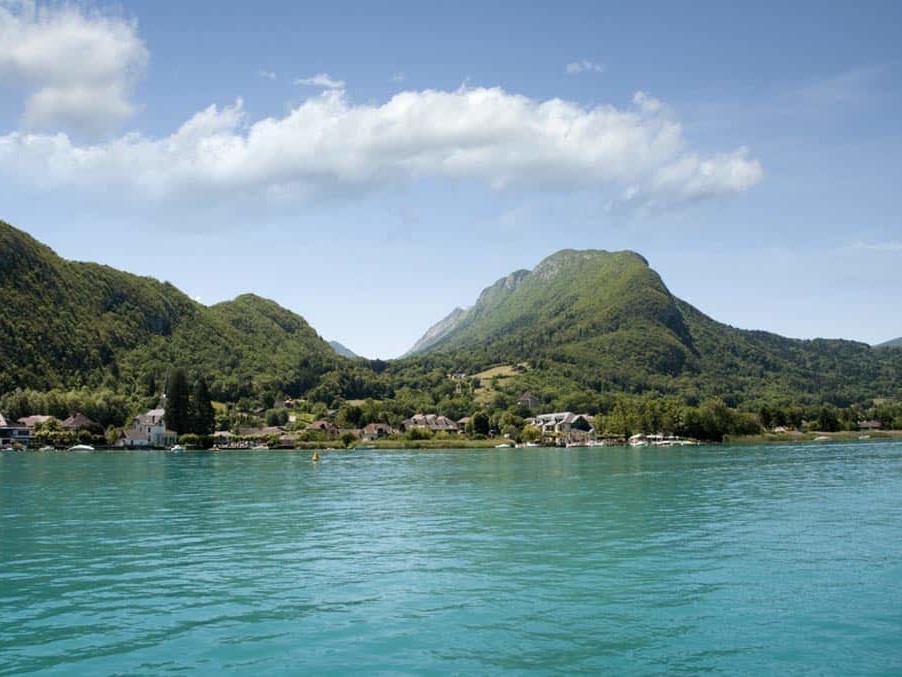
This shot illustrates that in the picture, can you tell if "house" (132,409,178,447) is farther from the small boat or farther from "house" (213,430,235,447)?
the small boat

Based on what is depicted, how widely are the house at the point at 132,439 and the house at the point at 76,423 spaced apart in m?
10.2

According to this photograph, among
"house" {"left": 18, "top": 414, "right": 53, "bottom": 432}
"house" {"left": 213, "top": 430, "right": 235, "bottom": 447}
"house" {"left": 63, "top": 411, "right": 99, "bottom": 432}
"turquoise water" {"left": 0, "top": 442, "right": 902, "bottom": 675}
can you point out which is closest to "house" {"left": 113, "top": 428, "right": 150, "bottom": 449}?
"house" {"left": 63, "top": 411, "right": 99, "bottom": 432}

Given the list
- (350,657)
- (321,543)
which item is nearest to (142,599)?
(350,657)

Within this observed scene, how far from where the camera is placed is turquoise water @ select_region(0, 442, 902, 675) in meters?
17.7

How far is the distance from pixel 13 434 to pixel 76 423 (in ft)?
48.2

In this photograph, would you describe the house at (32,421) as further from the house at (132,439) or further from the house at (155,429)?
the house at (155,429)

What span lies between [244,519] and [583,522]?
59.6ft

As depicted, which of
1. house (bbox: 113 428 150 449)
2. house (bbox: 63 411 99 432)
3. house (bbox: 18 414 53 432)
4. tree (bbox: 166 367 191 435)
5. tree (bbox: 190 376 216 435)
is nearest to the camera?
house (bbox: 113 428 150 449)

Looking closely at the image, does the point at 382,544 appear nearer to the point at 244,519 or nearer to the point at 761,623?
the point at 244,519

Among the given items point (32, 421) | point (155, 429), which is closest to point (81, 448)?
point (155, 429)

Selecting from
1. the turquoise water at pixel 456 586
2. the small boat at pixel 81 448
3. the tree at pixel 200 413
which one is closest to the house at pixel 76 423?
the small boat at pixel 81 448

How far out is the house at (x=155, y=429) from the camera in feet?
617

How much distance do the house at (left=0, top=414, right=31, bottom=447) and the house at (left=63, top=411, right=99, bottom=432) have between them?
866 centimetres

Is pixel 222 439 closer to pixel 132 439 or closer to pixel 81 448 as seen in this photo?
pixel 132 439
